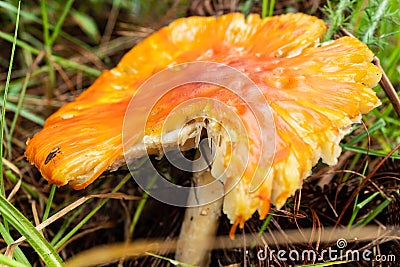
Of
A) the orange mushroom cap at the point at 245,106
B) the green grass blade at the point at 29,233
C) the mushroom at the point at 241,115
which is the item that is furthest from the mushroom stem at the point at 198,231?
the green grass blade at the point at 29,233

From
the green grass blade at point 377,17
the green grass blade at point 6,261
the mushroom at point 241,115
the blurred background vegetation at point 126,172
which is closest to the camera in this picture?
the green grass blade at point 6,261

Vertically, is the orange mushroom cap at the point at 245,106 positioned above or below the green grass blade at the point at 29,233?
above

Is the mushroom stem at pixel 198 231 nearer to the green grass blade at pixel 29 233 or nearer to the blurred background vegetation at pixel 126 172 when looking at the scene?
the blurred background vegetation at pixel 126 172

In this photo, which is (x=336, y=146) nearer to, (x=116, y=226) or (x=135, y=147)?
(x=135, y=147)

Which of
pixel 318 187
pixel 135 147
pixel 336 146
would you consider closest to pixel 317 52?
pixel 336 146

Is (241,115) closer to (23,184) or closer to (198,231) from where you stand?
(198,231)

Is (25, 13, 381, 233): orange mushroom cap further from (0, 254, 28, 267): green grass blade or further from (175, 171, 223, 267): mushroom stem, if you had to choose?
(175, 171, 223, 267): mushroom stem
